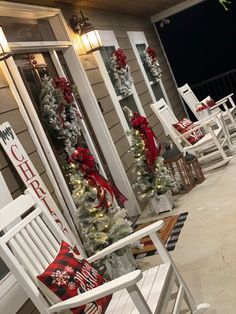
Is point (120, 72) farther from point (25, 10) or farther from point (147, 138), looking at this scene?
point (25, 10)

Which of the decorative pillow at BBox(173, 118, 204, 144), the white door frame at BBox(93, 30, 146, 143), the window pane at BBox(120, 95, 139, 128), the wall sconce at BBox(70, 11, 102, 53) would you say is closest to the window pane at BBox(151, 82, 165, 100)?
the window pane at BBox(120, 95, 139, 128)

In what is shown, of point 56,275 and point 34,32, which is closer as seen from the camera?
point 56,275

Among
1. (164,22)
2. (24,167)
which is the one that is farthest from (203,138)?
(164,22)

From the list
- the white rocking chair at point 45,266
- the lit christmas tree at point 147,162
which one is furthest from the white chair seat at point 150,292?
the lit christmas tree at point 147,162

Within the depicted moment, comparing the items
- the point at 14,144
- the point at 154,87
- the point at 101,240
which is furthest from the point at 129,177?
the point at 154,87

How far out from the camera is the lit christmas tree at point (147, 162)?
14.2 feet

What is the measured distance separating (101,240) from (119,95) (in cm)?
287

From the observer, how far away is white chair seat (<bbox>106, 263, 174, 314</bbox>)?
199cm

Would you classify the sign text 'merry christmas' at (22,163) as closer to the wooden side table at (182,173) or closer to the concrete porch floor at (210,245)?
the concrete porch floor at (210,245)

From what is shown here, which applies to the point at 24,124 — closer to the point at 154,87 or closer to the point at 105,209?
the point at 105,209

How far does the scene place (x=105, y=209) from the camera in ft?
10.6

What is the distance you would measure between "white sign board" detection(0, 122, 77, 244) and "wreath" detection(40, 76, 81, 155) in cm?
61

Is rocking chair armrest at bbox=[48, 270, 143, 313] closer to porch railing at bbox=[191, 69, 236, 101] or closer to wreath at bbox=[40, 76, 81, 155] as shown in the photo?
wreath at bbox=[40, 76, 81, 155]

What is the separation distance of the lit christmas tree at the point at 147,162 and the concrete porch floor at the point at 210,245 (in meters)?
0.26
